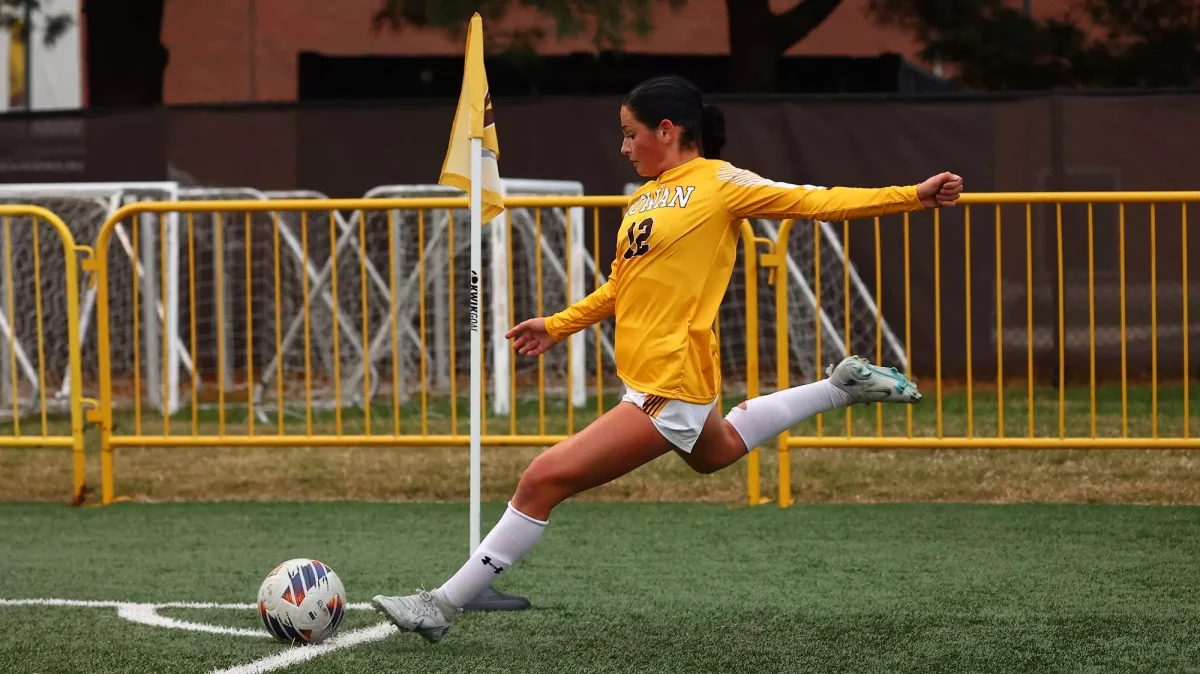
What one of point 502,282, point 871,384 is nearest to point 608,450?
point 871,384

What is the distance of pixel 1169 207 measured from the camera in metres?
12.7

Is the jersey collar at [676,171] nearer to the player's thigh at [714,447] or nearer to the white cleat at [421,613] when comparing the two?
the player's thigh at [714,447]

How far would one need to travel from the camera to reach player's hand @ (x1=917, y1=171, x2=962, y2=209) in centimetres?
495

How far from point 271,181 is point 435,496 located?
5248 millimetres

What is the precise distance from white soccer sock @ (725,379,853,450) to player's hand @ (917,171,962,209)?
3.20ft

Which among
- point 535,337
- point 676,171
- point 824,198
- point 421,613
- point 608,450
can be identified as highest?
point 676,171

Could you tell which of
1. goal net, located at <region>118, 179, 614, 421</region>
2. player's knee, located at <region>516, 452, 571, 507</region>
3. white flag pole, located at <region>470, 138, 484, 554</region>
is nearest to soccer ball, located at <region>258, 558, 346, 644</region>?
player's knee, located at <region>516, 452, 571, 507</region>

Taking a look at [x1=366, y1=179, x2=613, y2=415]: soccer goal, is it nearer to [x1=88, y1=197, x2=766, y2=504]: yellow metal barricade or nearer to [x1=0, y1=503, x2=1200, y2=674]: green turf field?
[x1=88, y1=197, x2=766, y2=504]: yellow metal barricade

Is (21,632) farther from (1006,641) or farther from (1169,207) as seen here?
(1169,207)

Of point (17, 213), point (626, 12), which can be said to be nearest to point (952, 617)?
point (17, 213)

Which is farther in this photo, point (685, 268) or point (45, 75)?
point (45, 75)

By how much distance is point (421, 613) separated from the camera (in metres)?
5.29

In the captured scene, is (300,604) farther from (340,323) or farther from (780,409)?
(340,323)

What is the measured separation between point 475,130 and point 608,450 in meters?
1.66
